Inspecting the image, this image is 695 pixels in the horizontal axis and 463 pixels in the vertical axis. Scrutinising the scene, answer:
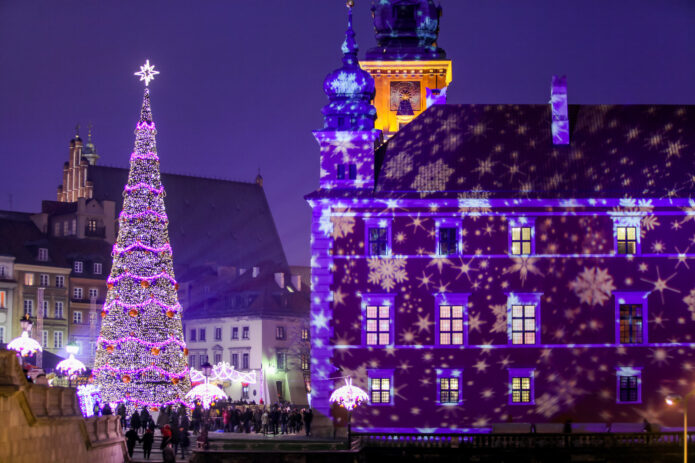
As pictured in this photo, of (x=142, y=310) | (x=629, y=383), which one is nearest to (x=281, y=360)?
(x=142, y=310)

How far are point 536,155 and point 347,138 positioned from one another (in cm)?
853

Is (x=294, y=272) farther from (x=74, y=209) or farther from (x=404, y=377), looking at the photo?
(x=404, y=377)

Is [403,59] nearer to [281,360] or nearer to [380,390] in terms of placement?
[281,360]

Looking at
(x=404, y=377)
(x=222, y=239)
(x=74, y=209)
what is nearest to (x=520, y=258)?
(x=404, y=377)

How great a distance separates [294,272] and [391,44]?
60377mm

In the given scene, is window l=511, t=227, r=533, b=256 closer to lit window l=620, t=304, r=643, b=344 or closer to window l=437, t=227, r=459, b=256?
window l=437, t=227, r=459, b=256

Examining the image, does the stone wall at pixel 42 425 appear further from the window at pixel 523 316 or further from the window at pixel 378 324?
the window at pixel 523 316

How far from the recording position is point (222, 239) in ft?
434

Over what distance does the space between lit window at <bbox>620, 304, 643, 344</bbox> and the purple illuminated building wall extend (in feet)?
0.14

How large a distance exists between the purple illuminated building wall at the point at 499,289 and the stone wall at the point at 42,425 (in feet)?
59.4

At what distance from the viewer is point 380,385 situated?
54.6 metres

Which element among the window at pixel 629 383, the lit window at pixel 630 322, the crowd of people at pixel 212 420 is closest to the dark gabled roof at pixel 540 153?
the lit window at pixel 630 322

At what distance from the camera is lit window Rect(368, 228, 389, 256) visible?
5566 cm

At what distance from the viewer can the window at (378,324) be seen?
5509 centimetres
